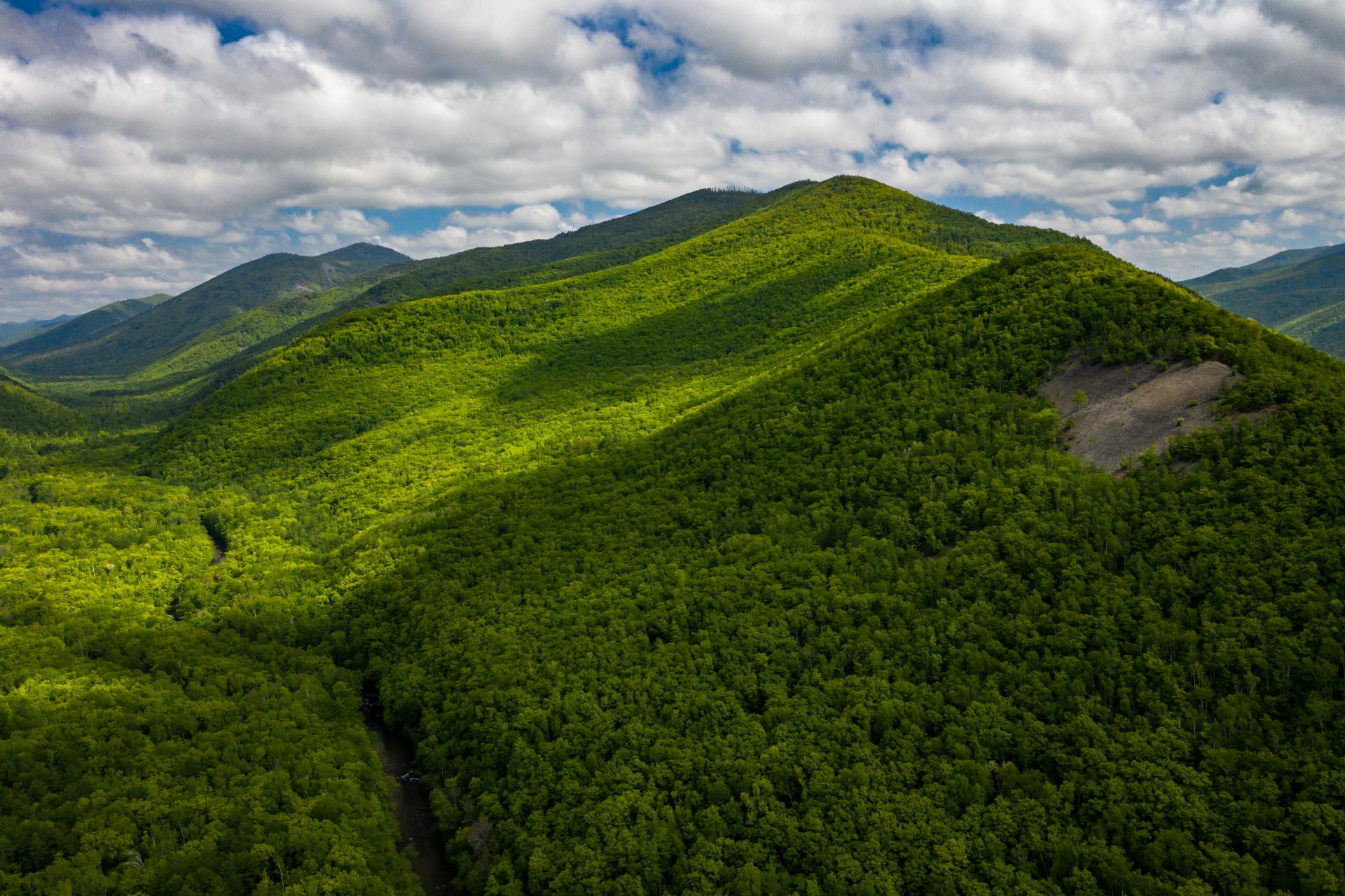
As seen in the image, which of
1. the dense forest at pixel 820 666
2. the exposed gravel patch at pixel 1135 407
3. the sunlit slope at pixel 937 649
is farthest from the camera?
the exposed gravel patch at pixel 1135 407

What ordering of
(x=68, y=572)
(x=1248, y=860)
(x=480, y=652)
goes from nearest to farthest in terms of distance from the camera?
1. (x=1248, y=860)
2. (x=480, y=652)
3. (x=68, y=572)

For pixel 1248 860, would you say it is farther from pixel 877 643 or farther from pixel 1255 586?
pixel 877 643

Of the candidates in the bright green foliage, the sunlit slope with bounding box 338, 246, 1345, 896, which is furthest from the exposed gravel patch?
the bright green foliage

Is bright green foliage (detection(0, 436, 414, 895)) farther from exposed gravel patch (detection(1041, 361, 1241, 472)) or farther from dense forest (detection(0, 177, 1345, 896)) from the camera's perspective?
exposed gravel patch (detection(1041, 361, 1241, 472))

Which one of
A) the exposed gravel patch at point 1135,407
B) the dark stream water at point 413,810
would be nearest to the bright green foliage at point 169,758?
the dark stream water at point 413,810

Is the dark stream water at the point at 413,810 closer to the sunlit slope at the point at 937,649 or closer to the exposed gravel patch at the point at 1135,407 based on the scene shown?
the sunlit slope at the point at 937,649

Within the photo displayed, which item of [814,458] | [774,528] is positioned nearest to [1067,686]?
[774,528]

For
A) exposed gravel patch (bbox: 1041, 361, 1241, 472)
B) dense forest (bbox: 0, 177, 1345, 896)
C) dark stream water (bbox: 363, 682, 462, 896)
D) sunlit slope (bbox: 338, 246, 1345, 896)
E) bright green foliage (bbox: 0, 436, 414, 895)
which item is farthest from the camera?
exposed gravel patch (bbox: 1041, 361, 1241, 472)
